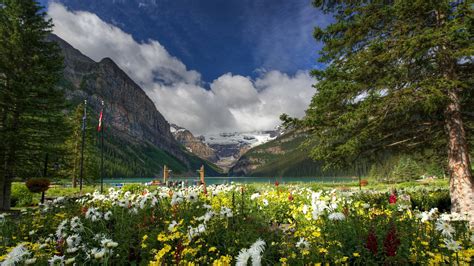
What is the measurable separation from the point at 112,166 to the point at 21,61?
569ft

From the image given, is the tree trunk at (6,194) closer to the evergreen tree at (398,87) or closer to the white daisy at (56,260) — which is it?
the white daisy at (56,260)

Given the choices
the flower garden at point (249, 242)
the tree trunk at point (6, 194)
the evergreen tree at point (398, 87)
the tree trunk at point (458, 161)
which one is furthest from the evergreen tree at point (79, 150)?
the tree trunk at point (458, 161)

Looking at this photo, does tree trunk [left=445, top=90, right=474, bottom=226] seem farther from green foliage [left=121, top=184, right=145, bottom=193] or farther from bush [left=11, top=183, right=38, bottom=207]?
bush [left=11, top=183, right=38, bottom=207]

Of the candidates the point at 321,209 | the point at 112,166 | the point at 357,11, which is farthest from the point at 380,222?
the point at 112,166

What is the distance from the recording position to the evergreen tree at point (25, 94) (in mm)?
15766

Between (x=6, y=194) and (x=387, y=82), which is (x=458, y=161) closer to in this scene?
(x=387, y=82)

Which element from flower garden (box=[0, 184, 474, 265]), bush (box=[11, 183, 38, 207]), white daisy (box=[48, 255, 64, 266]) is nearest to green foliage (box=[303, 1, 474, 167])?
flower garden (box=[0, 184, 474, 265])

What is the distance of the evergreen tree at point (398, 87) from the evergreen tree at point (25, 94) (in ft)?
54.2

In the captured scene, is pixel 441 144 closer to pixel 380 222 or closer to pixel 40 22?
pixel 380 222

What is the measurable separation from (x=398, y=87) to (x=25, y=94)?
20.0 meters

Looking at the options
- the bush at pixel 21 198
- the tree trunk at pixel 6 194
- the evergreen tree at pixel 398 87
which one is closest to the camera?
the evergreen tree at pixel 398 87

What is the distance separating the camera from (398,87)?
9.59m

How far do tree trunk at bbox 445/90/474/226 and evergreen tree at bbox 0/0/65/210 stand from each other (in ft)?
68.7

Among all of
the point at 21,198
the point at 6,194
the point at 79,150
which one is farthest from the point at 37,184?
the point at 79,150
